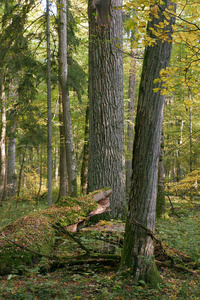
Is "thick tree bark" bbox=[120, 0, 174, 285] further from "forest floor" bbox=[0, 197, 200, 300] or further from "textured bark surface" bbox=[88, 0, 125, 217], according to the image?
"textured bark surface" bbox=[88, 0, 125, 217]

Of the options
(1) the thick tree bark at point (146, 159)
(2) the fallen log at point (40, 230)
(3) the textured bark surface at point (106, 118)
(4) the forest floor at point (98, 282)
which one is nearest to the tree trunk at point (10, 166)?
(3) the textured bark surface at point (106, 118)

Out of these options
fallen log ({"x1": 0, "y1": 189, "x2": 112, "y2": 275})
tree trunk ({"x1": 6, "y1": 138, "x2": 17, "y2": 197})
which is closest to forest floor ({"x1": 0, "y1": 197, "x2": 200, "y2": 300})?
fallen log ({"x1": 0, "y1": 189, "x2": 112, "y2": 275})

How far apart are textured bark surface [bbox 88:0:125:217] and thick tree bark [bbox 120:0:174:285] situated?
2.88 m

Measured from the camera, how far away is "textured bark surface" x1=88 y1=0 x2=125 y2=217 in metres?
6.18

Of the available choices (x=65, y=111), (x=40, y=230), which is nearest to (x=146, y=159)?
(x=40, y=230)

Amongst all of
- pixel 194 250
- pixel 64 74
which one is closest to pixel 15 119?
pixel 64 74

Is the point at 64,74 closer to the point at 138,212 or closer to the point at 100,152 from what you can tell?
the point at 100,152

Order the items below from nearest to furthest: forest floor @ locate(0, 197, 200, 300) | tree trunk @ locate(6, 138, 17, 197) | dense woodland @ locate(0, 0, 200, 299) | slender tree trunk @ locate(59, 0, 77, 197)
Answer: forest floor @ locate(0, 197, 200, 300)
dense woodland @ locate(0, 0, 200, 299)
slender tree trunk @ locate(59, 0, 77, 197)
tree trunk @ locate(6, 138, 17, 197)

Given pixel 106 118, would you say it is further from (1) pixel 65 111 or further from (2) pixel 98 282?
(2) pixel 98 282

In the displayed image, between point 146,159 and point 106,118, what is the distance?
3.20 metres

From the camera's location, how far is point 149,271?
3258 millimetres

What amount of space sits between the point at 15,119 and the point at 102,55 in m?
6.53

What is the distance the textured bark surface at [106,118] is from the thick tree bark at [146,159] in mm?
2883

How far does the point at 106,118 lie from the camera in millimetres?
6234
